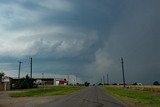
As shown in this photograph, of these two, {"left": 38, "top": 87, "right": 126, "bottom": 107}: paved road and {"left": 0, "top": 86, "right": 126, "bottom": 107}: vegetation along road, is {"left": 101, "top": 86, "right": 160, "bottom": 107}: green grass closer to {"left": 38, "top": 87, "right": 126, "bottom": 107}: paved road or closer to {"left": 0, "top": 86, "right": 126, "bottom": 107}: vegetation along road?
{"left": 0, "top": 86, "right": 126, "bottom": 107}: vegetation along road

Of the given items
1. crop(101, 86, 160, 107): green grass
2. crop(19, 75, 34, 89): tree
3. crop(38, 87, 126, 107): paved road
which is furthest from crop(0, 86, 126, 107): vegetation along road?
crop(19, 75, 34, 89): tree

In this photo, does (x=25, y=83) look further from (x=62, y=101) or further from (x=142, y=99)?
(x=62, y=101)

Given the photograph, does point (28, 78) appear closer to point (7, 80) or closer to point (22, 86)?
point (22, 86)

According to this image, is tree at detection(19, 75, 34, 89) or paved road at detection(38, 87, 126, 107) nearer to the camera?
paved road at detection(38, 87, 126, 107)

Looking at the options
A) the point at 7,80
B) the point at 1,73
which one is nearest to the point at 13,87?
the point at 7,80

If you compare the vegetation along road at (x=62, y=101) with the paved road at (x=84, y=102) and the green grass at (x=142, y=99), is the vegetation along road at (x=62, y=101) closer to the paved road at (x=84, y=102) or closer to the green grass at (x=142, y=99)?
the paved road at (x=84, y=102)

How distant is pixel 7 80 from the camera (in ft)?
336

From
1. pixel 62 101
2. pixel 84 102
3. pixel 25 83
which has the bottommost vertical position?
pixel 84 102

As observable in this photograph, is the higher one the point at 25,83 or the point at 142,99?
the point at 25,83

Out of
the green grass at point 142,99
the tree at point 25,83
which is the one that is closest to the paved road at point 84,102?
the green grass at point 142,99

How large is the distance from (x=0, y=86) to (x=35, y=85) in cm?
2992

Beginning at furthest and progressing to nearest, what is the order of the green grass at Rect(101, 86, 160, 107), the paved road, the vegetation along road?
the green grass at Rect(101, 86, 160, 107)
the vegetation along road
the paved road

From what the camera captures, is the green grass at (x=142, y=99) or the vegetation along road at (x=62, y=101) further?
the green grass at (x=142, y=99)

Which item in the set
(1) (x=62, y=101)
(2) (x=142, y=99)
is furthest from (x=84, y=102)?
(2) (x=142, y=99)
